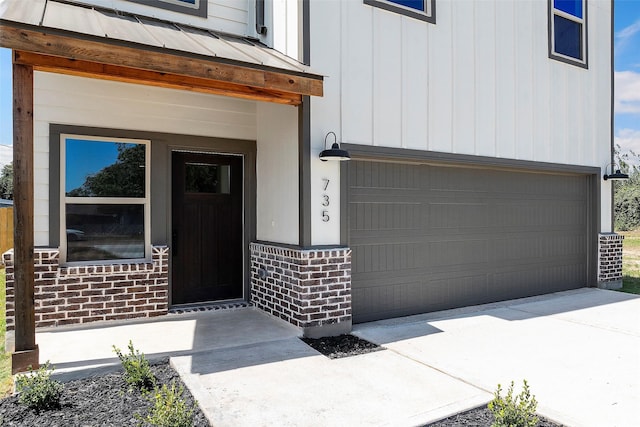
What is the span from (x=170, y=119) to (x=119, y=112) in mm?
622

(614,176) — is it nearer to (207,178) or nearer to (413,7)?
(413,7)

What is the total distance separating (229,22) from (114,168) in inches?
100

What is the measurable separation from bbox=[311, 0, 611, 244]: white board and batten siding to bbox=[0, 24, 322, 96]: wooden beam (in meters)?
0.78

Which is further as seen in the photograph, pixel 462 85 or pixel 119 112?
pixel 462 85

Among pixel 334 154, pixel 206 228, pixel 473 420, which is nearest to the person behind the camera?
pixel 473 420

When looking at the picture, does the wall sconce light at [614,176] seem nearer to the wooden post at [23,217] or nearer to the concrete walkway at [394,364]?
the concrete walkway at [394,364]

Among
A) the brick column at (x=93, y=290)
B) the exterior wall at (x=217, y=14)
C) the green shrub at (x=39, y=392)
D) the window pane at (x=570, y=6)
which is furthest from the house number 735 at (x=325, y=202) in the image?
the window pane at (x=570, y=6)

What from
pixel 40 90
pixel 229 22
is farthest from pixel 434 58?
pixel 40 90

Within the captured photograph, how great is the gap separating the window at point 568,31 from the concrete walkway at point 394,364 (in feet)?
14.7

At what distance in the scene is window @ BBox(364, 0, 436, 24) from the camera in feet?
18.4

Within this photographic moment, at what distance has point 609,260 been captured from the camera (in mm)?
8203

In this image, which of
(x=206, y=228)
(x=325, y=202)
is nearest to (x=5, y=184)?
(x=206, y=228)

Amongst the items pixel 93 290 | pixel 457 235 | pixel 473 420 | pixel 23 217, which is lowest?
pixel 473 420

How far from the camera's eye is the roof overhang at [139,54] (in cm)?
349
